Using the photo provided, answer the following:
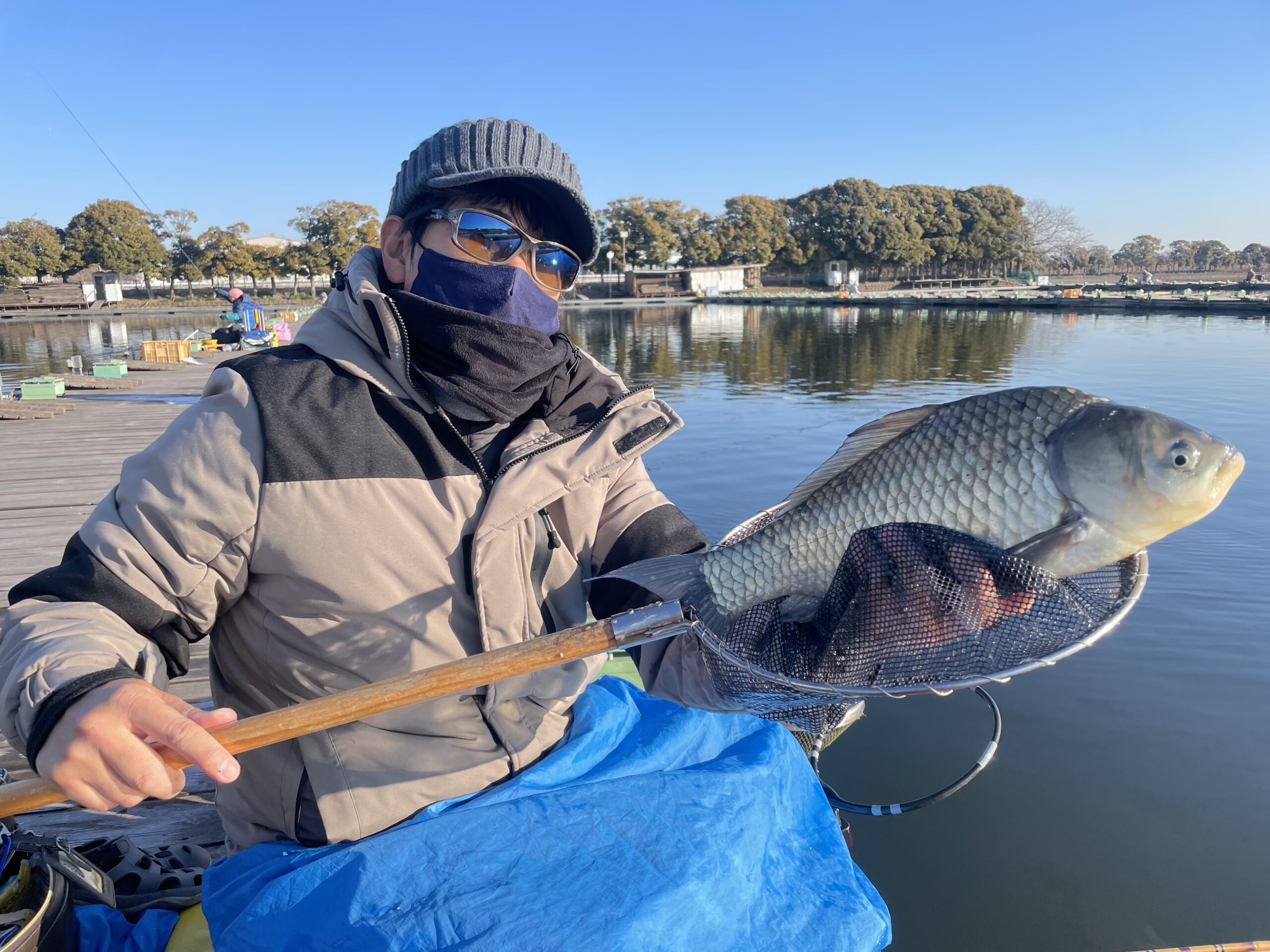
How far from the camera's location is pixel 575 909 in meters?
1.35

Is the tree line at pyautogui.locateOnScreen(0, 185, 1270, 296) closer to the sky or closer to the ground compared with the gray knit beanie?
closer to the sky

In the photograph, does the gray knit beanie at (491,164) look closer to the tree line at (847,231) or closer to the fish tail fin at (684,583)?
the fish tail fin at (684,583)

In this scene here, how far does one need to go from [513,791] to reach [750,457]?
33.1 ft

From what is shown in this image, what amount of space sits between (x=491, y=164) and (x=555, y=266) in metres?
0.33

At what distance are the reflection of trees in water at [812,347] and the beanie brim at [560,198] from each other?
54.3ft

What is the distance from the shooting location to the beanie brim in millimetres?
1753

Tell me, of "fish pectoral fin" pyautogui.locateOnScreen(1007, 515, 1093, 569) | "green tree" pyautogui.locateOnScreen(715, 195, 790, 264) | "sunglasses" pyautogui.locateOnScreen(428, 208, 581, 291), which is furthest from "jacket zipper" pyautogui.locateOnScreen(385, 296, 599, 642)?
"green tree" pyautogui.locateOnScreen(715, 195, 790, 264)

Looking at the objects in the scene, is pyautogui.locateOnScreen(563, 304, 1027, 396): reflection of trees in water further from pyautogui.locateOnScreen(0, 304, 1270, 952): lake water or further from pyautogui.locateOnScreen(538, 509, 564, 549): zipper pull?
pyautogui.locateOnScreen(538, 509, 564, 549): zipper pull

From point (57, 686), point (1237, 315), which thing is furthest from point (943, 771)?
point (1237, 315)

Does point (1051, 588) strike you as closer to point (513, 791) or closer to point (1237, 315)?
point (513, 791)

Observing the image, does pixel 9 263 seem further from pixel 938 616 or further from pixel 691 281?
pixel 938 616

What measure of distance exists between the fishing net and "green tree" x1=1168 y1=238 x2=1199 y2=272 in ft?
452

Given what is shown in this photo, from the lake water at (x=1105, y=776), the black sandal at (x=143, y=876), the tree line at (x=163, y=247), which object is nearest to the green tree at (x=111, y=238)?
the tree line at (x=163, y=247)

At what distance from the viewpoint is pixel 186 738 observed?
1.14 m
